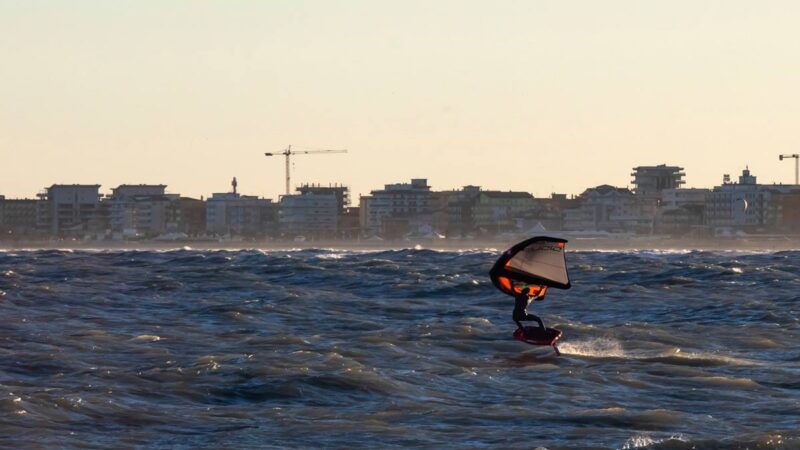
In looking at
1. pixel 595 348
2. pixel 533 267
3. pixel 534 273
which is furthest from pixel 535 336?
pixel 595 348

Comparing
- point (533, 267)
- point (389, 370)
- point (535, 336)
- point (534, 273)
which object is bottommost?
point (389, 370)

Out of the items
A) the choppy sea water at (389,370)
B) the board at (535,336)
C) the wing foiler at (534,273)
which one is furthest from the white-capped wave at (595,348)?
the wing foiler at (534,273)

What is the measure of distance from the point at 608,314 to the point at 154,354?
1844 centimetres

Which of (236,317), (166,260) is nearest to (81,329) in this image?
(236,317)

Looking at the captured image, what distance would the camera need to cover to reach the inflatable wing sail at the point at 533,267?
3434 cm

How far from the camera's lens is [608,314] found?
48312mm

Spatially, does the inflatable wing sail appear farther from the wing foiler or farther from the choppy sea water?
the choppy sea water

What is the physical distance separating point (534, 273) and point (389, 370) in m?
4.80

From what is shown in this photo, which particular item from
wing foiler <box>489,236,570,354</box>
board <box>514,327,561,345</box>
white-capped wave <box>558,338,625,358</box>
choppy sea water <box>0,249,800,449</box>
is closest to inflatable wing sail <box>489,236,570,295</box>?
wing foiler <box>489,236,570,354</box>

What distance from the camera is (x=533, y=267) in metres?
→ 34.8

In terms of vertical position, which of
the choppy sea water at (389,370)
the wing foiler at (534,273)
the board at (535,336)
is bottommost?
the choppy sea water at (389,370)

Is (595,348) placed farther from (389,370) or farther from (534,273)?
(389,370)

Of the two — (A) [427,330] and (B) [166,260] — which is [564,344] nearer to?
(A) [427,330]

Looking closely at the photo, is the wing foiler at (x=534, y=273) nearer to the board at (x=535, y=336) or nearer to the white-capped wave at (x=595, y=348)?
the board at (x=535, y=336)
